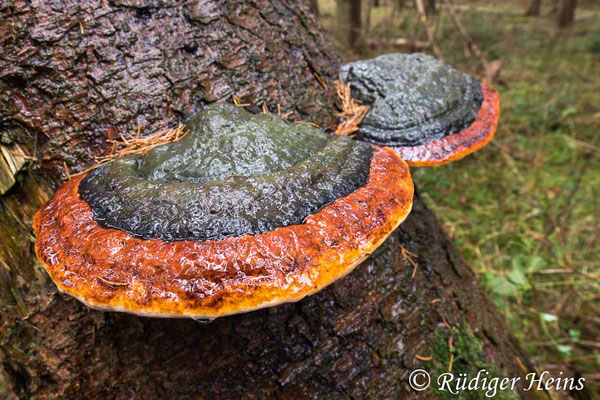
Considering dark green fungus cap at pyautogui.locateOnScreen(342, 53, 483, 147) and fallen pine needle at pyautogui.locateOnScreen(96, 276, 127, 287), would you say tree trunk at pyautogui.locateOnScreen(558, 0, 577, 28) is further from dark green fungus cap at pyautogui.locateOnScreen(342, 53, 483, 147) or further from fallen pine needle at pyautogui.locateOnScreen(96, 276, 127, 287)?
fallen pine needle at pyautogui.locateOnScreen(96, 276, 127, 287)

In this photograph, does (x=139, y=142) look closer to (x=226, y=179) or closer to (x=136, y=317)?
(x=226, y=179)

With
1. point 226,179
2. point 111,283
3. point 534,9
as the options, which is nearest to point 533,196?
point 226,179

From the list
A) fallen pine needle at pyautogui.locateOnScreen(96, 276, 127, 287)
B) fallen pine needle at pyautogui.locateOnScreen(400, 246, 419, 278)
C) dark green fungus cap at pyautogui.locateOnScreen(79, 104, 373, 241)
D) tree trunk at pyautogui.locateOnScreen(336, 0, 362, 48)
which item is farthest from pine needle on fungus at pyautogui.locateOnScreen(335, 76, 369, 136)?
tree trunk at pyautogui.locateOnScreen(336, 0, 362, 48)

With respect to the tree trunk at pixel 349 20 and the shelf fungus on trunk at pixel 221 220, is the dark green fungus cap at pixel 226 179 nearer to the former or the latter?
the shelf fungus on trunk at pixel 221 220

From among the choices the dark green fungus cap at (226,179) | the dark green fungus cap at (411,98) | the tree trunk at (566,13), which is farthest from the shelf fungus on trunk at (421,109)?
the tree trunk at (566,13)

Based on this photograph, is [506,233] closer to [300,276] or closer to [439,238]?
[439,238]

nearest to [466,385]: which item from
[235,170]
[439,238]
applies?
[439,238]
